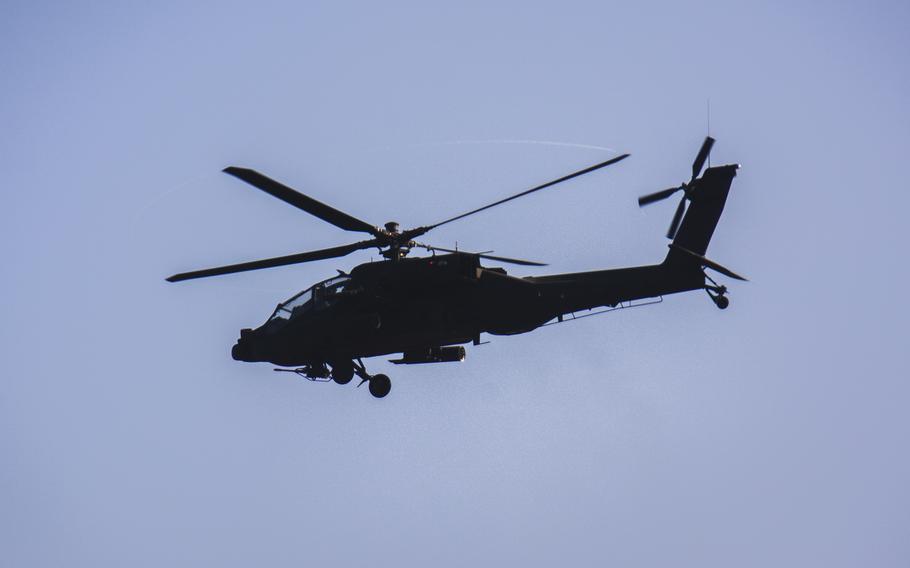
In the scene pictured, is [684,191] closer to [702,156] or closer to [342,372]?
[702,156]

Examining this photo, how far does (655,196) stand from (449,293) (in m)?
6.75

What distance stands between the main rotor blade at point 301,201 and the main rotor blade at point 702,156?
10068 mm

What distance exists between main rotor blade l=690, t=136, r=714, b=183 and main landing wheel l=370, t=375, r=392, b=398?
11.6m

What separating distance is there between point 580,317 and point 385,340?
601cm

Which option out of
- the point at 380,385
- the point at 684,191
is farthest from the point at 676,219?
the point at 380,385

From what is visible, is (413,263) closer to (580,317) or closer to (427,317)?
(427,317)

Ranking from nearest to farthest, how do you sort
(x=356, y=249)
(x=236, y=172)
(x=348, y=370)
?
(x=236, y=172) → (x=356, y=249) → (x=348, y=370)

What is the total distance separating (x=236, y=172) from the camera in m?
26.8

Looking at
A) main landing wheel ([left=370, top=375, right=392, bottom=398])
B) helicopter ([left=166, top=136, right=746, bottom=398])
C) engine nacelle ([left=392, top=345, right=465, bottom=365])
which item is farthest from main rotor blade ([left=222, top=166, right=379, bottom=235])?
main landing wheel ([left=370, top=375, right=392, bottom=398])

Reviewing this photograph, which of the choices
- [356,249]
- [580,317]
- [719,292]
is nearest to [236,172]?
[356,249]

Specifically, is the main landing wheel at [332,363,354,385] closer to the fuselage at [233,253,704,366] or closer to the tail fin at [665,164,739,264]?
the fuselage at [233,253,704,366]

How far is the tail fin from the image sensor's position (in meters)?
33.0

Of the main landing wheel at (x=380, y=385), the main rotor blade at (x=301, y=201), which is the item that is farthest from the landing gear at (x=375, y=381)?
the main rotor blade at (x=301, y=201)

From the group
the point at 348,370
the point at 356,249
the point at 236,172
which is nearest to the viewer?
the point at 236,172
